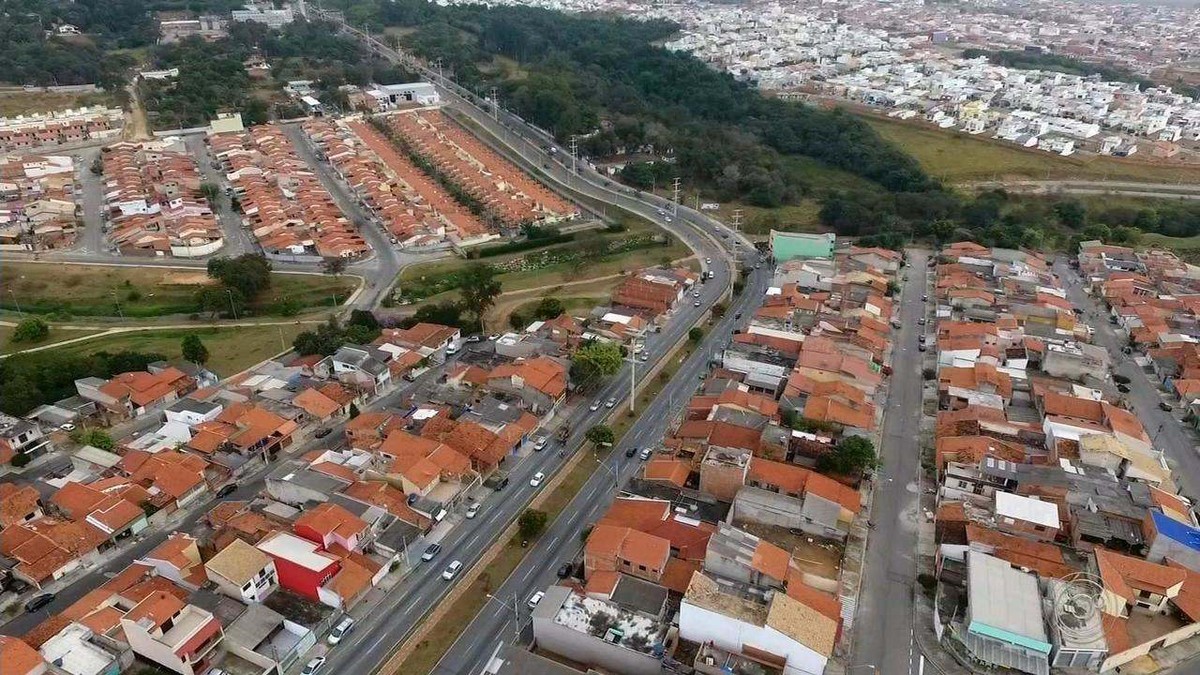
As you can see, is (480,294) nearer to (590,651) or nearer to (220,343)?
(220,343)

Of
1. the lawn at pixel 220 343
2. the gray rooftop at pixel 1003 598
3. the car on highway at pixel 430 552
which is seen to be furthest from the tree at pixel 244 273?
the gray rooftop at pixel 1003 598

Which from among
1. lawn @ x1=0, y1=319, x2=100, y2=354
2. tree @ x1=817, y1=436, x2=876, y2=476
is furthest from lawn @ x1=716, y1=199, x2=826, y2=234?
lawn @ x1=0, y1=319, x2=100, y2=354

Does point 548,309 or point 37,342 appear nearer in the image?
point 548,309

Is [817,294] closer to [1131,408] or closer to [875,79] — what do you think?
[1131,408]

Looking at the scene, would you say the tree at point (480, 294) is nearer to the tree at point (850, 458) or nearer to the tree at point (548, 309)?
the tree at point (548, 309)

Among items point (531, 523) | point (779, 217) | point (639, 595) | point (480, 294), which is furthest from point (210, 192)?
point (639, 595)
